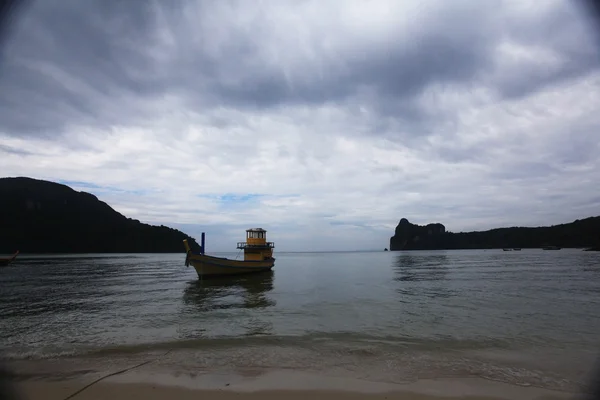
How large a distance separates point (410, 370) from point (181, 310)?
12781mm

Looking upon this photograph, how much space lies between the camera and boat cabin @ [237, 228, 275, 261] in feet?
136

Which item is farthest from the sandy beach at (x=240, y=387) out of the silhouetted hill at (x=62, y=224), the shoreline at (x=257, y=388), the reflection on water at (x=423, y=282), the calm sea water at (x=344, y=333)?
the silhouetted hill at (x=62, y=224)

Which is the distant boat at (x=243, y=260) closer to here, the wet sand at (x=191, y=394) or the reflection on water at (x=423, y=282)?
the reflection on water at (x=423, y=282)

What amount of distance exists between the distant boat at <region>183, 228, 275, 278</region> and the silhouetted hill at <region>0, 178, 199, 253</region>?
148m

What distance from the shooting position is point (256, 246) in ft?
138

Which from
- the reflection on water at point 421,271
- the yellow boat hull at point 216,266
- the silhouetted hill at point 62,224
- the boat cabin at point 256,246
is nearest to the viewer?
the yellow boat hull at point 216,266

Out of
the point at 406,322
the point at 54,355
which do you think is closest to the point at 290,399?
the point at 54,355

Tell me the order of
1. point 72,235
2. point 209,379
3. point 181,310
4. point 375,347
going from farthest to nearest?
point 72,235, point 181,310, point 375,347, point 209,379

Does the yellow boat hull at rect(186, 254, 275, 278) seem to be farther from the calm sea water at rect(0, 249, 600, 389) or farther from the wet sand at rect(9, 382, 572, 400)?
the wet sand at rect(9, 382, 572, 400)

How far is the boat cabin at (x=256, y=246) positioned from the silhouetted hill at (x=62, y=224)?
147431mm

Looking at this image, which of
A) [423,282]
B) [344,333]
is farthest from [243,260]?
[344,333]

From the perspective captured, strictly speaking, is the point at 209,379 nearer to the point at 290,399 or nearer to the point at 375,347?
the point at 290,399

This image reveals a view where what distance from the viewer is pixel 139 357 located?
342 inches

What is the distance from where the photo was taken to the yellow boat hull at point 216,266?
32938 millimetres
